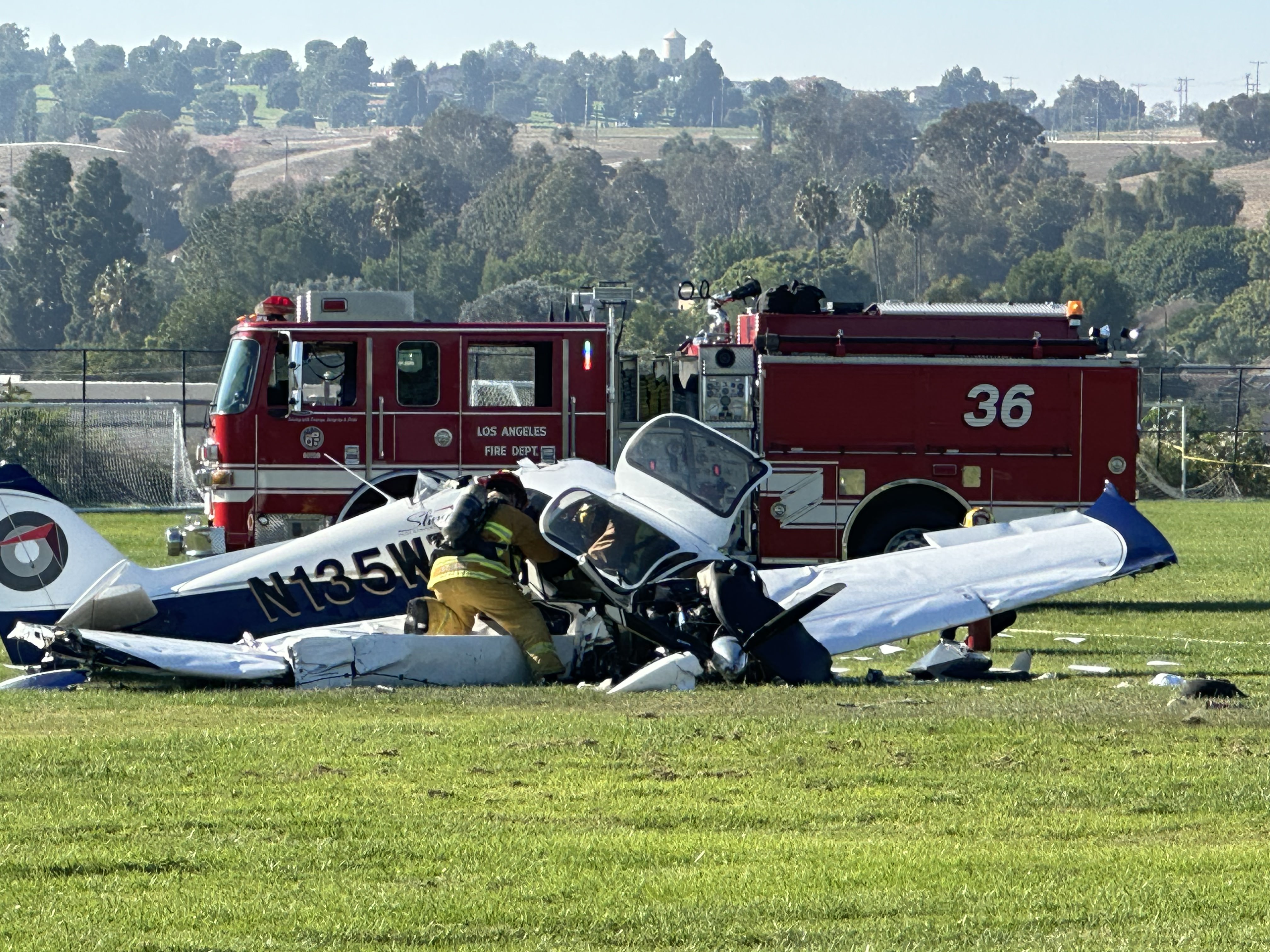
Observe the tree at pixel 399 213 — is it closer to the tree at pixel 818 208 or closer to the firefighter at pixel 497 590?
the tree at pixel 818 208

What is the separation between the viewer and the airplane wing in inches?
514

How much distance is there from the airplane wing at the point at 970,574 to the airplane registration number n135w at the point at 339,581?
2.59 m

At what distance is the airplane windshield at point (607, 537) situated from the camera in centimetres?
1277

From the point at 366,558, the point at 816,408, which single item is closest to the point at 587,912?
the point at 366,558

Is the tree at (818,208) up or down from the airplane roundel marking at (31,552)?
up

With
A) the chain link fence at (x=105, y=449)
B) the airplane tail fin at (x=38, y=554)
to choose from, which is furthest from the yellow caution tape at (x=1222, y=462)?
the airplane tail fin at (x=38, y=554)

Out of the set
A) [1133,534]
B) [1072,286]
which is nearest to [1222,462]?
[1133,534]

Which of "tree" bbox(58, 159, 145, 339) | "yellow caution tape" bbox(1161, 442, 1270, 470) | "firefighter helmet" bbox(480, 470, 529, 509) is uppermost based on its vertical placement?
"tree" bbox(58, 159, 145, 339)

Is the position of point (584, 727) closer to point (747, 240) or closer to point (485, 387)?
point (485, 387)

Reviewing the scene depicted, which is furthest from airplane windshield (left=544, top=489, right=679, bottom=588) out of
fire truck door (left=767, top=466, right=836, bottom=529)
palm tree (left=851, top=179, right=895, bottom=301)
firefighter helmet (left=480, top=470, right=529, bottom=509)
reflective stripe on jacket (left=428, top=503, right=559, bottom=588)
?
palm tree (left=851, top=179, right=895, bottom=301)

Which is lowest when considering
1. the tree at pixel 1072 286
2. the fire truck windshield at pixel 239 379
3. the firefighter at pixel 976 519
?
the firefighter at pixel 976 519

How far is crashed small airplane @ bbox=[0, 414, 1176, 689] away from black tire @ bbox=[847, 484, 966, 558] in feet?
11.7

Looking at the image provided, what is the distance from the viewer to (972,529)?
14.8 m

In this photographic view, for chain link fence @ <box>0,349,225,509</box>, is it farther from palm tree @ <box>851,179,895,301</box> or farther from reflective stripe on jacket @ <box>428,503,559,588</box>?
palm tree @ <box>851,179,895,301</box>
